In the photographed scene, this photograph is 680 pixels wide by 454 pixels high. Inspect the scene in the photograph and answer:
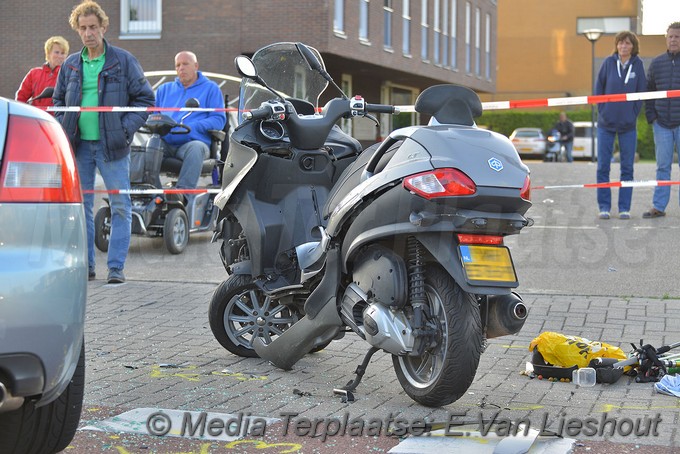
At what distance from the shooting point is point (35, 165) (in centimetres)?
365

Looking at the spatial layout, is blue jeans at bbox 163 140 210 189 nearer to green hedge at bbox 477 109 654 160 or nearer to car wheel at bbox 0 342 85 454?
car wheel at bbox 0 342 85 454

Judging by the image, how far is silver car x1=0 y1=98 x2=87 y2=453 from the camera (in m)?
3.41

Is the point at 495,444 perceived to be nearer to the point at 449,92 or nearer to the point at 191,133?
the point at 449,92

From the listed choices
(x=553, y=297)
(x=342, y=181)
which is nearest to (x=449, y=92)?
(x=342, y=181)

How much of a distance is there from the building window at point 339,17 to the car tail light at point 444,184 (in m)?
25.2

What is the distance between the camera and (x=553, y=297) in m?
8.18

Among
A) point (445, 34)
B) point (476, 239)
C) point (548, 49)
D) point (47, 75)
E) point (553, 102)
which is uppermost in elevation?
point (548, 49)

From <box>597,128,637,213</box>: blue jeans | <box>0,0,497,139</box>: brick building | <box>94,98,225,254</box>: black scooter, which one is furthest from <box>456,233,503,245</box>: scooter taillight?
<box>0,0,497,139</box>: brick building

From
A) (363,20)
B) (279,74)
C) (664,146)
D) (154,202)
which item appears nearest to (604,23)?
(363,20)

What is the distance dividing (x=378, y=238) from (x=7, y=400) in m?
2.01

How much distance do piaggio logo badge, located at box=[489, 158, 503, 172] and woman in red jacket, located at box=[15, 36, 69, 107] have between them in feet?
23.8

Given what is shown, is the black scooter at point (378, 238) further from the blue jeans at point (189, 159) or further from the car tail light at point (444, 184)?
the blue jeans at point (189, 159)

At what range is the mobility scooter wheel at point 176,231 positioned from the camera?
1105cm

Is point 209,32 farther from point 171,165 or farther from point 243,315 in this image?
point 243,315
